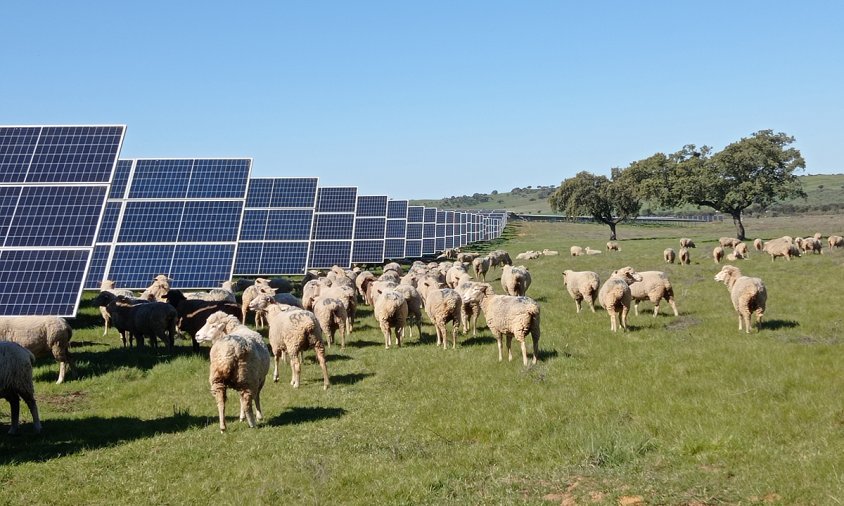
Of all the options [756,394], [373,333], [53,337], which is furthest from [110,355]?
[756,394]


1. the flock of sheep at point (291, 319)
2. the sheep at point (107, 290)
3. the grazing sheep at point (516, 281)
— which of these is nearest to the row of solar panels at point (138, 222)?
the sheep at point (107, 290)

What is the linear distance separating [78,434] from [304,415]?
4.17 metres

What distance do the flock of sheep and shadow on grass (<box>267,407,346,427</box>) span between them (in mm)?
448

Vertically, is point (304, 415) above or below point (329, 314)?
below

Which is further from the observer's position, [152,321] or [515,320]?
[152,321]

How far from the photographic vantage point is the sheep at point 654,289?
2308 centimetres

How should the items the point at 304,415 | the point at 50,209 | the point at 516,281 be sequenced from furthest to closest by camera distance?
the point at 516,281 → the point at 50,209 → the point at 304,415

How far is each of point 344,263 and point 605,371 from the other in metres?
31.3

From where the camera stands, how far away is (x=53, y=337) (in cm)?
1641

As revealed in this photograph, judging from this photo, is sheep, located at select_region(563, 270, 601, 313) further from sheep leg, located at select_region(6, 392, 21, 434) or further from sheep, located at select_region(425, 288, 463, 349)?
sheep leg, located at select_region(6, 392, 21, 434)

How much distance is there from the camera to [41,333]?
53.8 ft

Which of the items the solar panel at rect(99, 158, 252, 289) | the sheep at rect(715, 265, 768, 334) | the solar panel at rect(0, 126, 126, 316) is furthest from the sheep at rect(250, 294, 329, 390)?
the solar panel at rect(99, 158, 252, 289)

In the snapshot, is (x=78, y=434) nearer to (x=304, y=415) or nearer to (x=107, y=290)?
(x=304, y=415)

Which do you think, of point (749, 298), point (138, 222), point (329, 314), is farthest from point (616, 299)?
point (138, 222)
